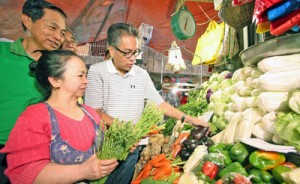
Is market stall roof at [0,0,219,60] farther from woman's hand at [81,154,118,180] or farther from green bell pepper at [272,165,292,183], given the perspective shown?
green bell pepper at [272,165,292,183]

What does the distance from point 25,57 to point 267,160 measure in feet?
7.81

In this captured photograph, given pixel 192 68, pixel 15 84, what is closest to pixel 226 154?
pixel 15 84

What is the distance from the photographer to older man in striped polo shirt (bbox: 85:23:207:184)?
265 cm

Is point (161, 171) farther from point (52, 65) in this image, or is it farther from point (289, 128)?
point (52, 65)

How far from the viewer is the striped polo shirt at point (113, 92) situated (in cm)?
274

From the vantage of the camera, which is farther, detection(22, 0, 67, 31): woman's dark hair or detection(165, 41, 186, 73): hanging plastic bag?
detection(165, 41, 186, 73): hanging plastic bag

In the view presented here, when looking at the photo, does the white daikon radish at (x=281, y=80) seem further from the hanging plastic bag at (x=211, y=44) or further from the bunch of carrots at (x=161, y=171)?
the hanging plastic bag at (x=211, y=44)

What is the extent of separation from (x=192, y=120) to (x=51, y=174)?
201 centimetres

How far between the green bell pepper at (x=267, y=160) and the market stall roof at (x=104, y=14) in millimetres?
3865

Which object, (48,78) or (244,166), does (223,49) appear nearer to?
(244,166)

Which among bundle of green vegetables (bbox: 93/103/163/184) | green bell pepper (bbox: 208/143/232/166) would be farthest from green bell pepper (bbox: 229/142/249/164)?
bundle of green vegetables (bbox: 93/103/163/184)

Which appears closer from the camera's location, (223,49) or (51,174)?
(51,174)

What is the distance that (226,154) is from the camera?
215 centimetres

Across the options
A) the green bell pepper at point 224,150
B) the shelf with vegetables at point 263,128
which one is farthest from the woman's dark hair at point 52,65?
the green bell pepper at point 224,150
